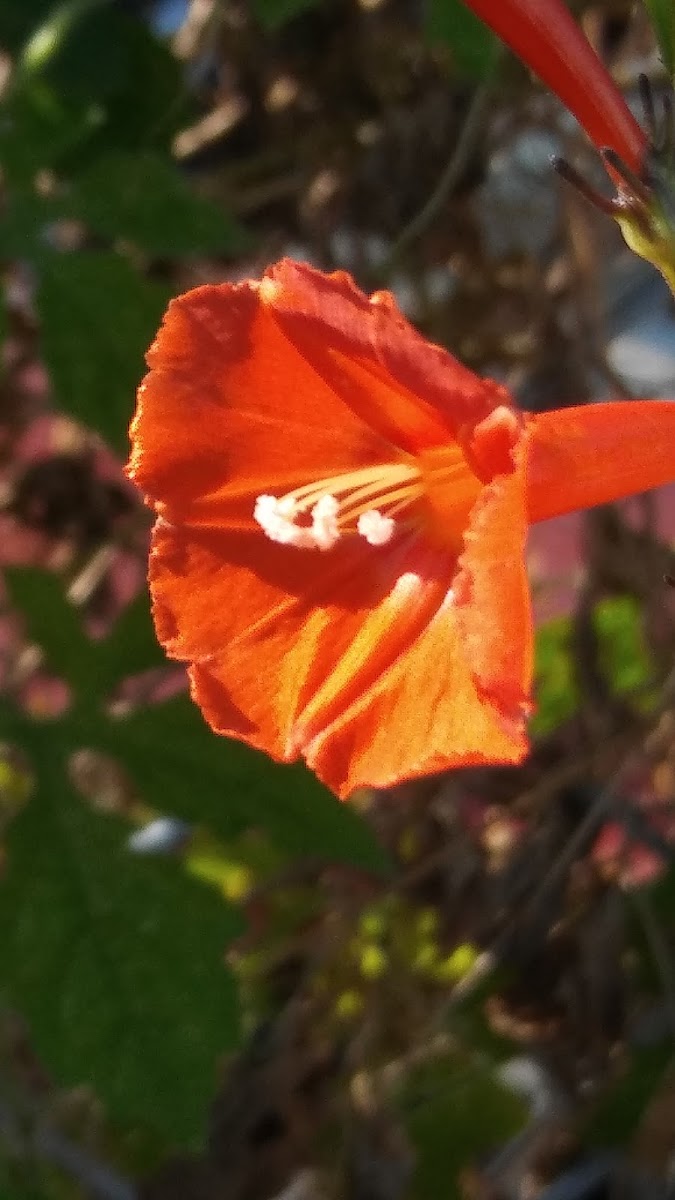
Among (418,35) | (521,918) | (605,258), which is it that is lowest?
(521,918)

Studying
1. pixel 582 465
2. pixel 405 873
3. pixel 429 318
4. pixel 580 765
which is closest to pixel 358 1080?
pixel 405 873

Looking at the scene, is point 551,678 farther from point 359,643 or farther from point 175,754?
point 359,643

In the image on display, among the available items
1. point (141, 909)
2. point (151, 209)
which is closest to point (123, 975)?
point (141, 909)

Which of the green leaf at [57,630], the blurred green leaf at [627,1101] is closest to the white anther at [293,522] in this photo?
the green leaf at [57,630]

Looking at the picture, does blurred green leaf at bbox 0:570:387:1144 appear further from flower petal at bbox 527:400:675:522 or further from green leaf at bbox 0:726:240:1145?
flower petal at bbox 527:400:675:522

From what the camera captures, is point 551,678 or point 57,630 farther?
point 551,678

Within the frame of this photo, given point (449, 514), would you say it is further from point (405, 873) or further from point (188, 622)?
point (405, 873)

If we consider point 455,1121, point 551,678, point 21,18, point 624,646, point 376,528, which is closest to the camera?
point 376,528

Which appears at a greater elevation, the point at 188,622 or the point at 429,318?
the point at 188,622
